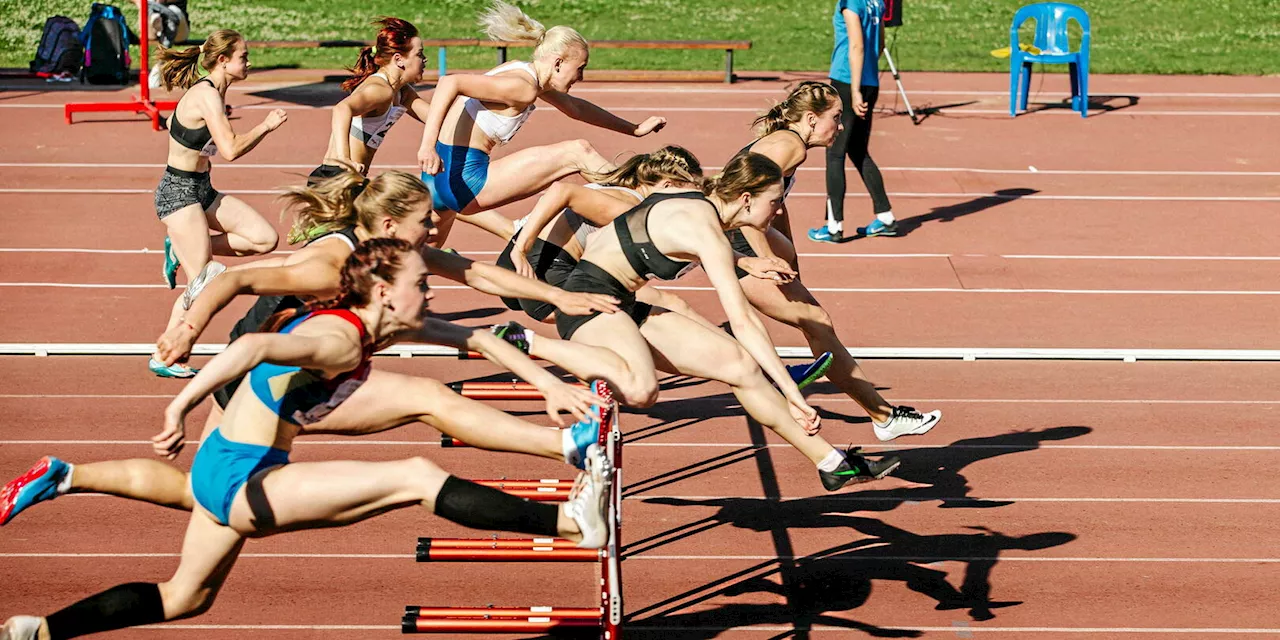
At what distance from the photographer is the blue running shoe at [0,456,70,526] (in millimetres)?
4609

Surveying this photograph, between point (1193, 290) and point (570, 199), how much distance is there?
5.93 m

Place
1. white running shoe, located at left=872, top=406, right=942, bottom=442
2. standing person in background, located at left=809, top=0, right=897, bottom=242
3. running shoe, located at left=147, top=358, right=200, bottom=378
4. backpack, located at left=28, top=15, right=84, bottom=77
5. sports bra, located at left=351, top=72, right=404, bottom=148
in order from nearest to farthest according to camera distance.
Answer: white running shoe, located at left=872, top=406, right=942, bottom=442 < running shoe, located at left=147, top=358, right=200, bottom=378 < sports bra, located at left=351, top=72, right=404, bottom=148 < standing person in background, located at left=809, top=0, right=897, bottom=242 < backpack, located at left=28, top=15, right=84, bottom=77

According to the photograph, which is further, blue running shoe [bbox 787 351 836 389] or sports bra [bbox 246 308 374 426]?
blue running shoe [bbox 787 351 836 389]

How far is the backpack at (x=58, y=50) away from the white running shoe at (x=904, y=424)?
1446cm

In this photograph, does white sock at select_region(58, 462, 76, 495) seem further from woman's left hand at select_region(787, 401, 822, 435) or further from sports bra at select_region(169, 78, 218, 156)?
sports bra at select_region(169, 78, 218, 156)

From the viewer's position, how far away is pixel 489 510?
167 inches

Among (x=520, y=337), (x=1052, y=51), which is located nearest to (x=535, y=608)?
(x=520, y=337)

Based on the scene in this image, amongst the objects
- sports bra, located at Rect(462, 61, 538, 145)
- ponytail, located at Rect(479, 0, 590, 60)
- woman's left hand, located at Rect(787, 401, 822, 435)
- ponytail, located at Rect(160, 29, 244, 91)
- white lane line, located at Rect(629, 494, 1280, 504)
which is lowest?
white lane line, located at Rect(629, 494, 1280, 504)

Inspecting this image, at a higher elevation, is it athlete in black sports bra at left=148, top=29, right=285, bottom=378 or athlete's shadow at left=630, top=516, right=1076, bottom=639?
athlete in black sports bra at left=148, top=29, right=285, bottom=378

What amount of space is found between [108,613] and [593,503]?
162 centimetres

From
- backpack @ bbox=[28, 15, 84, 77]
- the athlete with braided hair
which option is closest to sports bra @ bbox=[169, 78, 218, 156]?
the athlete with braided hair

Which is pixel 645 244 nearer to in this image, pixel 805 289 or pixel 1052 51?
pixel 805 289

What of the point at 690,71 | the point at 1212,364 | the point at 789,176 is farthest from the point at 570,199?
the point at 690,71

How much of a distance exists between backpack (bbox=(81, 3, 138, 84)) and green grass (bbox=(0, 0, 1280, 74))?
1.99 m
